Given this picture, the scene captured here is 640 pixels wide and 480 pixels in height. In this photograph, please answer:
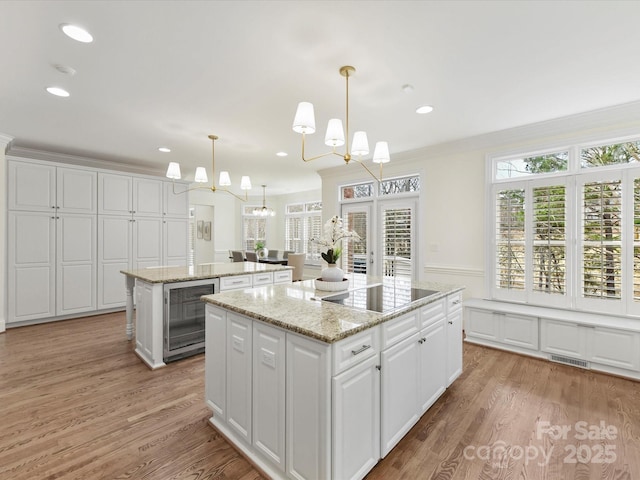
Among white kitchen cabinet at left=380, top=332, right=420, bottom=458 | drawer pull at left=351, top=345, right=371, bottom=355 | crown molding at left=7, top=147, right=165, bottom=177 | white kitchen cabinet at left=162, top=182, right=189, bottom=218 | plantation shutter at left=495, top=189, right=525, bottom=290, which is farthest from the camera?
white kitchen cabinet at left=162, top=182, right=189, bottom=218

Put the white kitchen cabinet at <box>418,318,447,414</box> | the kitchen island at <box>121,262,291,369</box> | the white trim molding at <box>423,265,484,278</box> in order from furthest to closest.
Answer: the white trim molding at <box>423,265,484,278</box>
the kitchen island at <box>121,262,291,369</box>
the white kitchen cabinet at <box>418,318,447,414</box>

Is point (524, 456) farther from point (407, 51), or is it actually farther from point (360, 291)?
point (407, 51)

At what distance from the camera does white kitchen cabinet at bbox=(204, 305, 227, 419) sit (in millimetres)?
2059

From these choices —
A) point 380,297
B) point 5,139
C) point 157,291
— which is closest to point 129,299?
point 157,291

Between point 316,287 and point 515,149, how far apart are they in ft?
10.8

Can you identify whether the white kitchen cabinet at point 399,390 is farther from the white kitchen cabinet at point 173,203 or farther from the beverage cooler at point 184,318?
the white kitchen cabinet at point 173,203

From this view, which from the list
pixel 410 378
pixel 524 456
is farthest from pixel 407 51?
pixel 524 456

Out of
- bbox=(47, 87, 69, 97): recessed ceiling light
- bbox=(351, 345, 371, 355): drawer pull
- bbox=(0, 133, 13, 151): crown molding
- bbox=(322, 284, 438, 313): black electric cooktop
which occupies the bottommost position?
bbox=(351, 345, 371, 355): drawer pull

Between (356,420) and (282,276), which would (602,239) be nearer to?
(356,420)

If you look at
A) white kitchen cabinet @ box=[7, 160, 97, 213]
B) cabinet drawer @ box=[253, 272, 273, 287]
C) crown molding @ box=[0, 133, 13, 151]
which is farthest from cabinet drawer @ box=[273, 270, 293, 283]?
crown molding @ box=[0, 133, 13, 151]

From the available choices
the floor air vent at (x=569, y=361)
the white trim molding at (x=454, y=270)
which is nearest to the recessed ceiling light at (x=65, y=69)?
the white trim molding at (x=454, y=270)

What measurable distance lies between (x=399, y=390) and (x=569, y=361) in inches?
102

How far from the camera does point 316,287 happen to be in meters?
2.62

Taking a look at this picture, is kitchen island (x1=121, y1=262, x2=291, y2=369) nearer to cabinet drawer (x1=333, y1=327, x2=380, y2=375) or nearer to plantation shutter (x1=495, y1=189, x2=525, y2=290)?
cabinet drawer (x1=333, y1=327, x2=380, y2=375)
